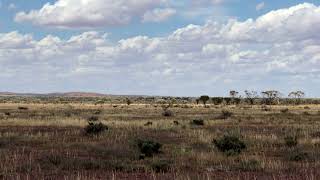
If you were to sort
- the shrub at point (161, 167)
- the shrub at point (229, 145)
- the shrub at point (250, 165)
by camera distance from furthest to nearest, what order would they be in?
the shrub at point (229, 145)
the shrub at point (250, 165)
the shrub at point (161, 167)

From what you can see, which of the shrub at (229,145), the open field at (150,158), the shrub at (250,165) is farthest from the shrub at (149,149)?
the shrub at (250,165)

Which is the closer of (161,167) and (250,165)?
(161,167)

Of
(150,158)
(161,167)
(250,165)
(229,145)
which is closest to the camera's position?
(161,167)

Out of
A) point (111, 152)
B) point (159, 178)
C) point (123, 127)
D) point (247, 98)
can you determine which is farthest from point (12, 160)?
point (247, 98)

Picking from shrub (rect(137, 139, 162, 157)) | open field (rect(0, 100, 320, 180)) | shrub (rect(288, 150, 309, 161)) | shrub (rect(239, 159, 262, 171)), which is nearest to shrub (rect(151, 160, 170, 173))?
open field (rect(0, 100, 320, 180))

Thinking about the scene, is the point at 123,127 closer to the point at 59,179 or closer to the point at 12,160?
the point at 12,160

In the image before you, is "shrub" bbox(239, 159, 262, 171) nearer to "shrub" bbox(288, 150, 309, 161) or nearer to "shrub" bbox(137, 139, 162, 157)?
"shrub" bbox(288, 150, 309, 161)

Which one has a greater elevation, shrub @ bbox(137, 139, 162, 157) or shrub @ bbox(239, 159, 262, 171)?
shrub @ bbox(137, 139, 162, 157)

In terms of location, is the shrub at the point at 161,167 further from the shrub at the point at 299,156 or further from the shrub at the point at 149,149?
the shrub at the point at 299,156

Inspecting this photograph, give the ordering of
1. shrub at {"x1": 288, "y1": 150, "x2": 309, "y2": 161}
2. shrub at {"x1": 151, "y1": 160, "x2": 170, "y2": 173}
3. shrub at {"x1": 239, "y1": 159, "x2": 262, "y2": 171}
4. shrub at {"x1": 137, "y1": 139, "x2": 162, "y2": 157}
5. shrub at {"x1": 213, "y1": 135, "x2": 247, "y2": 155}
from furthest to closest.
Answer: shrub at {"x1": 213, "y1": 135, "x2": 247, "y2": 155} < shrub at {"x1": 137, "y1": 139, "x2": 162, "y2": 157} < shrub at {"x1": 288, "y1": 150, "x2": 309, "y2": 161} < shrub at {"x1": 239, "y1": 159, "x2": 262, "y2": 171} < shrub at {"x1": 151, "y1": 160, "x2": 170, "y2": 173}

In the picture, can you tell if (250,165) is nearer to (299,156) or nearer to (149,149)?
(299,156)

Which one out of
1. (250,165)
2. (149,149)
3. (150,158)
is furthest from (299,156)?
(149,149)

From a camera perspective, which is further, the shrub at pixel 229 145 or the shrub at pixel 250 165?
the shrub at pixel 229 145

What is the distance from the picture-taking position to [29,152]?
22.0 m
